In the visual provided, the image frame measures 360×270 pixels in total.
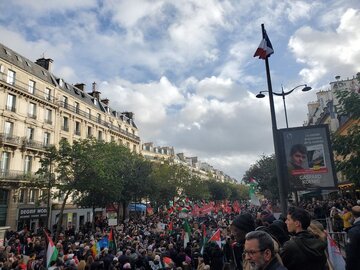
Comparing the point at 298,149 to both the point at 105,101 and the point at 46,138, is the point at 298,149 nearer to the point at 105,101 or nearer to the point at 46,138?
the point at 46,138

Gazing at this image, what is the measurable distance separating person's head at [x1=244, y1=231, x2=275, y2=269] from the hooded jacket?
0.73 m

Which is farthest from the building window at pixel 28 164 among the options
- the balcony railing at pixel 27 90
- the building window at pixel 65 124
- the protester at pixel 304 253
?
the protester at pixel 304 253

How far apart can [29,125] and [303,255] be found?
35395 millimetres

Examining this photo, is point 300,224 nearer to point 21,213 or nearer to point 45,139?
point 21,213

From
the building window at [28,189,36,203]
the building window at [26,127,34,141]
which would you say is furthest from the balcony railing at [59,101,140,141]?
the building window at [28,189,36,203]

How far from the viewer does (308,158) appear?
868 centimetres

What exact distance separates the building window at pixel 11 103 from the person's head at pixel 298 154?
3049cm

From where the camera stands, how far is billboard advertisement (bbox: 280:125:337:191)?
8508 millimetres

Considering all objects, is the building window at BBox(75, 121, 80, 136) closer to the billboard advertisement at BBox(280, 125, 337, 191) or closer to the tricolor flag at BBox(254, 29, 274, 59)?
the tricolor flag at BBox(254, 29, 274, 59)

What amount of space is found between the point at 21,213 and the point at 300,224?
3138 centimetres

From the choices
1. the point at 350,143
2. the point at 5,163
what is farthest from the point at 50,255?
the point at 5,163

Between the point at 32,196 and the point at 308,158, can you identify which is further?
the point at 32,196

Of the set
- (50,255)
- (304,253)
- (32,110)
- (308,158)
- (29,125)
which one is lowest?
(50,255)

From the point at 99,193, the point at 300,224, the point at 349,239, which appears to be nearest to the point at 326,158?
the point at 349,239
